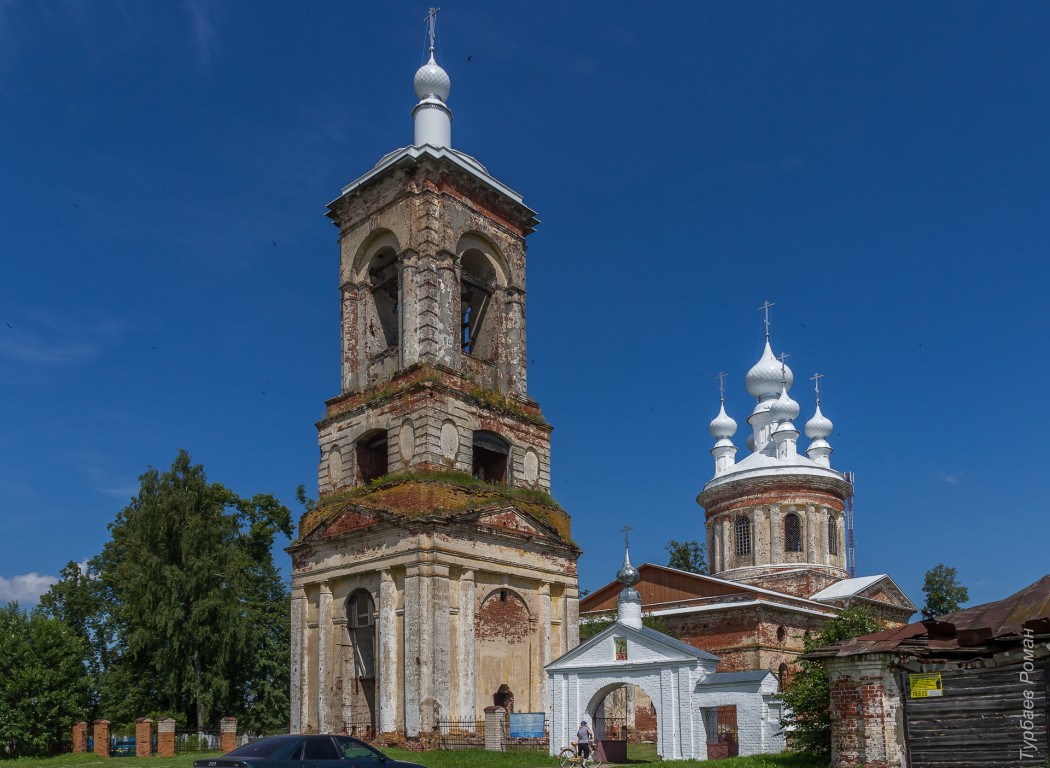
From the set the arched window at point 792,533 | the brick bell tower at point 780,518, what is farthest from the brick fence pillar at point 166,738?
the arched window at point 792,533

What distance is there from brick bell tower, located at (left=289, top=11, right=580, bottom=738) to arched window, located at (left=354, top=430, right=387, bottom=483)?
48mm

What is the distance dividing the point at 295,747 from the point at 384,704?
11.9m

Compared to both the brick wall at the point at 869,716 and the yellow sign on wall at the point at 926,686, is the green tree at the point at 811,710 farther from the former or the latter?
the yellow sign on wall at the point at 926,686

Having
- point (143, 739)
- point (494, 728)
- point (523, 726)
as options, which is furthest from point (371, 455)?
point (143, 739)

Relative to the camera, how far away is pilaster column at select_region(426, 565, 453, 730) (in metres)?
23.5

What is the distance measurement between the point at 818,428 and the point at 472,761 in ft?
100

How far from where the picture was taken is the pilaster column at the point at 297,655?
26.4 m

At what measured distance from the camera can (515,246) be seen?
101 ft

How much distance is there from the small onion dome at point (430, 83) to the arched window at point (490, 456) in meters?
9.99

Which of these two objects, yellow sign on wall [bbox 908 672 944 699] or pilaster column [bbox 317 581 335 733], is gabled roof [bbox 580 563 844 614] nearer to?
pilaster column [bbox 317 581 335 733]

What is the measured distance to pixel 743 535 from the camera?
42.2m

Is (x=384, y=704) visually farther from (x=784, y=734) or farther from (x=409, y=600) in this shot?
(x=784, y=734)

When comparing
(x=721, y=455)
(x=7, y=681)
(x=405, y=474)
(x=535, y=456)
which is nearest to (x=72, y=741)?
(x=7, y=681)

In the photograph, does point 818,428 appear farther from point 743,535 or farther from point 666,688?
point 666,688
